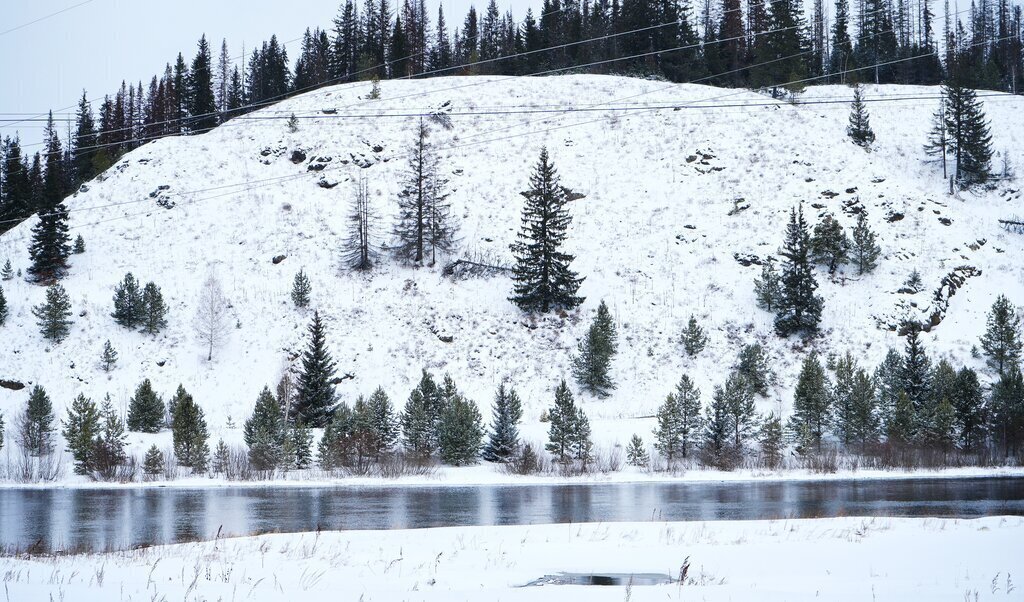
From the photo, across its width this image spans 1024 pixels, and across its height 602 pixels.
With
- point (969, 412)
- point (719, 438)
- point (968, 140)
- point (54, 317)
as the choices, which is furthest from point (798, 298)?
point (54, 317)

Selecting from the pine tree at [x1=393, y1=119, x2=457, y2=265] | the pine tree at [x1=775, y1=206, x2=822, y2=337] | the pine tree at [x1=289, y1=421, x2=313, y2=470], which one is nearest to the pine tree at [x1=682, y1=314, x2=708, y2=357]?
the pine tree at [x1=775, y1=206, x2=822, y2=337]

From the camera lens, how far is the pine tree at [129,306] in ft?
140

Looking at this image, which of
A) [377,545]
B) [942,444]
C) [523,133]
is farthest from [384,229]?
[377,545]

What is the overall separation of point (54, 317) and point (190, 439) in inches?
709

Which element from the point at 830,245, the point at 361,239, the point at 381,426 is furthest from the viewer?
the point at 361,239

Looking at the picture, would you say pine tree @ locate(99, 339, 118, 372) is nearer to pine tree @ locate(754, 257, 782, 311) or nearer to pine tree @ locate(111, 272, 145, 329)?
pine tree @ locate(111, 272, 145, 329)

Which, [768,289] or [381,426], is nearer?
[381,426]

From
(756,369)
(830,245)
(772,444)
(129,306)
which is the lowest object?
(772,444)

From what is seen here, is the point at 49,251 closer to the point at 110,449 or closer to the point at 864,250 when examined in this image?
the point at 110,449

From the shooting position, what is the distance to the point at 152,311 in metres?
42.8

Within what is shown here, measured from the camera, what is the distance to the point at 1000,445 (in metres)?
31.0

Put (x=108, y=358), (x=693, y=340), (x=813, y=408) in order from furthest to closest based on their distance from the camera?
1. (x=693, y=340)
2. (x=108, y=358)
3. (x=813, y=408)

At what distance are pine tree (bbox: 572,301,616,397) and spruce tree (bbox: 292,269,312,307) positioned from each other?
18.4 metres

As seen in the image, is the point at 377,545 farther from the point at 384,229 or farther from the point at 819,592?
the point at 384,229
